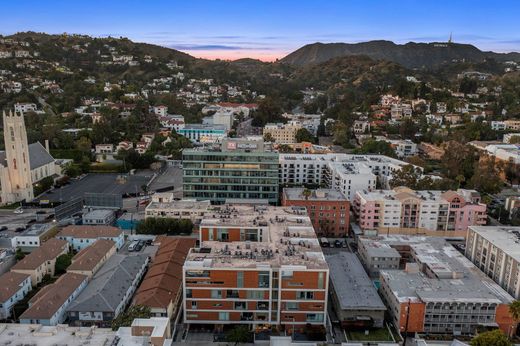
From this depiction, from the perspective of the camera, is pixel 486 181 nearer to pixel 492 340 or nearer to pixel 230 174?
pixel 230 174

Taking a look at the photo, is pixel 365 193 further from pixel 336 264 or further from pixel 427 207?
pixel 336 264

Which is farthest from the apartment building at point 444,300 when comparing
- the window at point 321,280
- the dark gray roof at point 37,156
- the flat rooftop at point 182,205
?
the dark gray roof at point 37,156

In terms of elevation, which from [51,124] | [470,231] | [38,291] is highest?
[51,124]

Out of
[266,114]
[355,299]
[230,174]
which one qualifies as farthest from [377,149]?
[355,299]

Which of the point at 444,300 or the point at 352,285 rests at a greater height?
the point at 444,300

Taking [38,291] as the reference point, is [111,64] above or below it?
above

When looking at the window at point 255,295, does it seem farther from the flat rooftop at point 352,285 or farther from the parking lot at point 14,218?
the parking lot at point 14,218

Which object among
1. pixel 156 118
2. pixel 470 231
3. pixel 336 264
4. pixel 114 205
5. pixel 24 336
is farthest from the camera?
pixel 156 118

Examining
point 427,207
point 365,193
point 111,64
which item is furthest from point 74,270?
point 111,64
